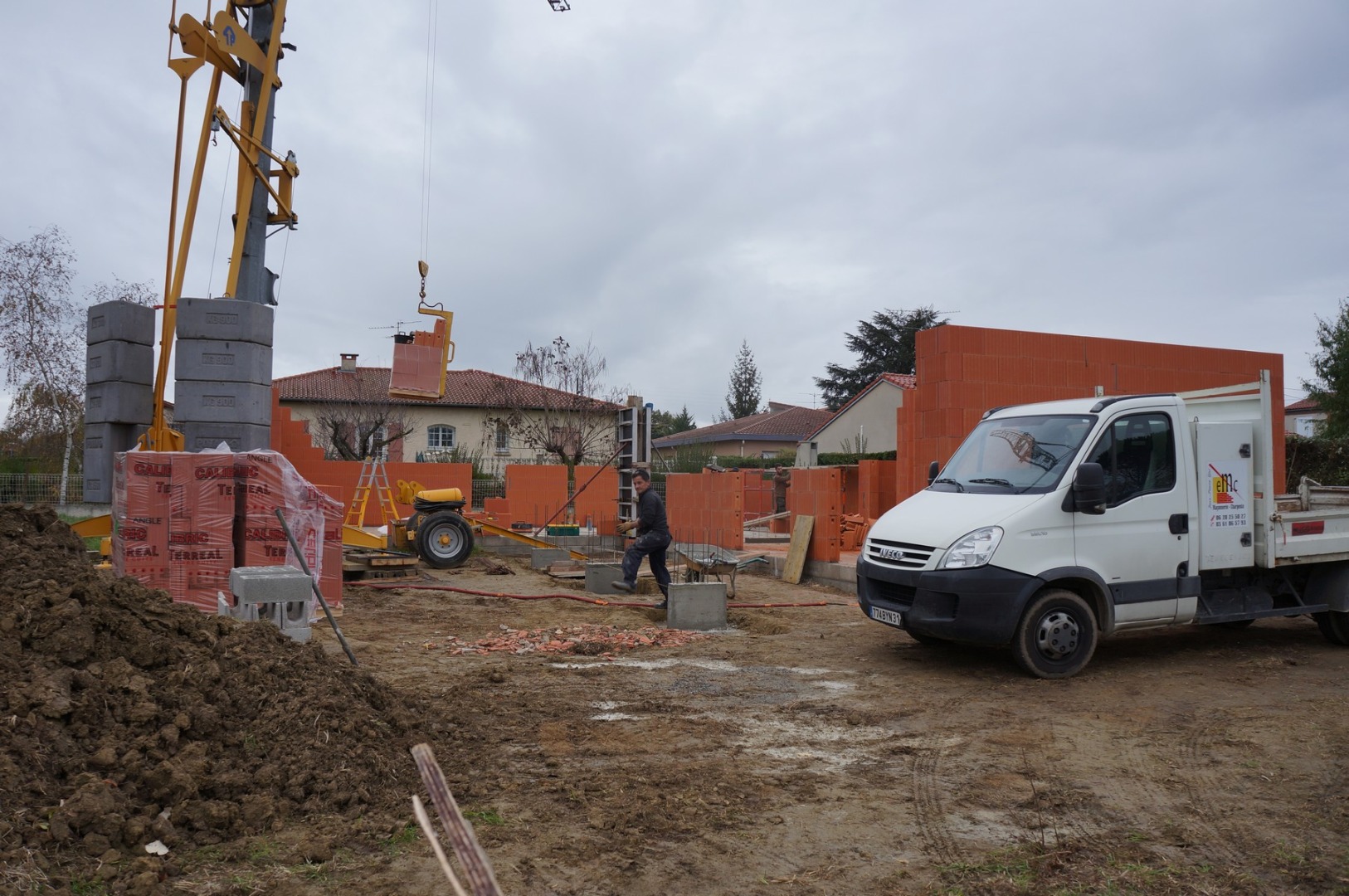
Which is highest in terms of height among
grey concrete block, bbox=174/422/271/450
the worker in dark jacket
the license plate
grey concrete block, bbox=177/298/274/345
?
grey concrete block, bbox=177/298/274/345

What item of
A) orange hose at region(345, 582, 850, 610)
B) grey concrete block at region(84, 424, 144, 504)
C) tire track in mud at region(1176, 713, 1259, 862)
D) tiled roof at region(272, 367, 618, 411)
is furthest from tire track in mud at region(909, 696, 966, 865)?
tiled roof at region(272, 367, 618, 411)

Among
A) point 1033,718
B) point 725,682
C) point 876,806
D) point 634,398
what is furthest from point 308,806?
point 634,398

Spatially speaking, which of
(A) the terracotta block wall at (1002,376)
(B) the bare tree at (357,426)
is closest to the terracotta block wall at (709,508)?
(A) the terracotta block wall at (1002,376)

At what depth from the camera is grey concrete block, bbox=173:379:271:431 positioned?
40.4 ft

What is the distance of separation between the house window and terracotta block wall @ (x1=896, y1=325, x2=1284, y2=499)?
1270 inches

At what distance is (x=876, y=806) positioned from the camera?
15.2ft

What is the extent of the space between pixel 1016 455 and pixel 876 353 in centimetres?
4453

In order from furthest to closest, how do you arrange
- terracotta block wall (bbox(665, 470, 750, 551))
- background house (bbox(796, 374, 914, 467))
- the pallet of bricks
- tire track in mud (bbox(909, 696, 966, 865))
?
background house (bbox(796, 374, 914, 467)), terracotta block wall (bbox(665, 470, 750, 551)), the pallet of bricks, tire track in mud (bbox(909, 696, 966, 865))

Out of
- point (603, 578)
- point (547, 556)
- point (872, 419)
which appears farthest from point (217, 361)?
point (872, 419)

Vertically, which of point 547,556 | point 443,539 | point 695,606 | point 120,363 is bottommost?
point 695,606

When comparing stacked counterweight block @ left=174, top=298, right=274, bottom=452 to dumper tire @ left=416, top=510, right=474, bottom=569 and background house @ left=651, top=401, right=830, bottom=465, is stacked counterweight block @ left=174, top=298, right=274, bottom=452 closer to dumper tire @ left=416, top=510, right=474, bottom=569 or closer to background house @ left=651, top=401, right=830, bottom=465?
dumper tire @ left=416, top=510, right=474, bottom=569

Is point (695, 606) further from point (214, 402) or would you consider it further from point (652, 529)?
point (214, 402)

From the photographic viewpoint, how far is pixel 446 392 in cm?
4128

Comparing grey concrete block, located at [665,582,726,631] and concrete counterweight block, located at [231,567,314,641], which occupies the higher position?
concrete counterweight block, located at [231,567,314,641]
